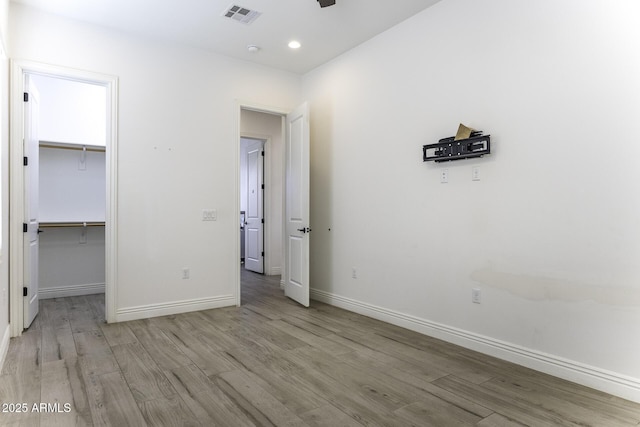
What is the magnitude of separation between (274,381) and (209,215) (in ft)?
7.73

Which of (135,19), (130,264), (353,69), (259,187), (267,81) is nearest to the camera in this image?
(135,19)

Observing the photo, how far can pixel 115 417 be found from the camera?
6.58 ft

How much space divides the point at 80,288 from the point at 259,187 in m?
3.03

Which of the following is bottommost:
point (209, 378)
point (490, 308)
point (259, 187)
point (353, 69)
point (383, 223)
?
point (209, 378)

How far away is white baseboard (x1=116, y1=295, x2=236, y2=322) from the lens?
3826 mm

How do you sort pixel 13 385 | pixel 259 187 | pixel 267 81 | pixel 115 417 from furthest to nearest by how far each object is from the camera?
pixel 259 187 < pixel 267 81 < pixel 13 385 < pixel 115 417

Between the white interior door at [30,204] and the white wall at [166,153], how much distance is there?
466 mm

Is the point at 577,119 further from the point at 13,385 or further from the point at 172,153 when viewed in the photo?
the point at 13,385

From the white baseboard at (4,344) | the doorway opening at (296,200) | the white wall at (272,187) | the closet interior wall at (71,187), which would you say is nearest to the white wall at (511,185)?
the doorway opening at (296,200)

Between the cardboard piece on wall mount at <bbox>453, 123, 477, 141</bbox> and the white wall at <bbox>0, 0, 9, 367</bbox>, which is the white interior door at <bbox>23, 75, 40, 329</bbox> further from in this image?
the cardboard piece on wall mount at <bbox>453, 123, 477, 141</bbox>

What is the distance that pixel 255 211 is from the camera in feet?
22.4

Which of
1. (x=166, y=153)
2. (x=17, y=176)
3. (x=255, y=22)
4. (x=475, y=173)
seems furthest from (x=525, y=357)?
(x=17, y=176)

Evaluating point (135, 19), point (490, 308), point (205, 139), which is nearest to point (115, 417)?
point (490, 308)

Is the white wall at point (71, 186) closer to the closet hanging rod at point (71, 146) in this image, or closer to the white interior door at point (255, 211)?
the closet hanging rod at point (71, 146)
